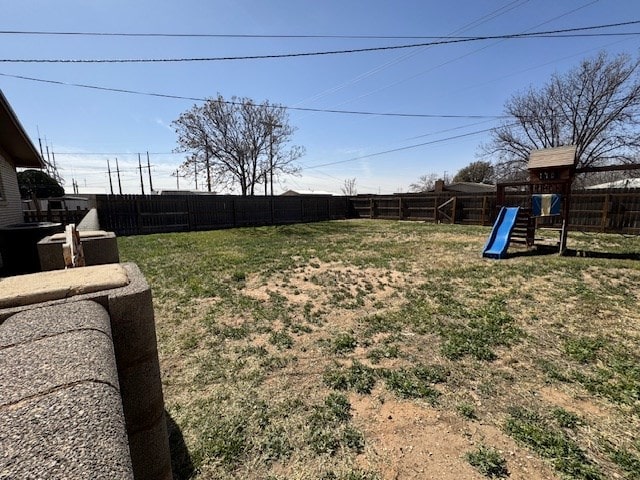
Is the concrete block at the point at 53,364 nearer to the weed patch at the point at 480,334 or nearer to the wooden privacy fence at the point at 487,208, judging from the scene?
the weed patch at the point at 480,334

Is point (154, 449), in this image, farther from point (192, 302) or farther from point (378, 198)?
point (378, 198)

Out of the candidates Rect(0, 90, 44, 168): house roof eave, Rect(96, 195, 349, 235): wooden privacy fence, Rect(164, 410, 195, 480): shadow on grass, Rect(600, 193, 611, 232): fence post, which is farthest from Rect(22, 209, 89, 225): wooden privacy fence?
Rect(600, 193, 611, 232): fence post

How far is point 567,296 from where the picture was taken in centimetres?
455

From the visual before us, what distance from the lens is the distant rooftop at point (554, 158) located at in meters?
7.68

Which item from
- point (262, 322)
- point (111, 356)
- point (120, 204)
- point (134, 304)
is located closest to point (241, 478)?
point (134, 304)

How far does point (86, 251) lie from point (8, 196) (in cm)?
773

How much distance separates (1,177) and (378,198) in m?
17.2

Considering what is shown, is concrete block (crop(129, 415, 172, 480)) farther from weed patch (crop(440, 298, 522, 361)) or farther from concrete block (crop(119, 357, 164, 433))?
weed patch (crop(440, 298, 522, 361))

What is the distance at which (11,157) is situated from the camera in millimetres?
8852

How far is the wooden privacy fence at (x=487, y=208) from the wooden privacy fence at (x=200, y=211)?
3455 millimetres

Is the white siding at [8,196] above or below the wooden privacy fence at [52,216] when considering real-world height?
above

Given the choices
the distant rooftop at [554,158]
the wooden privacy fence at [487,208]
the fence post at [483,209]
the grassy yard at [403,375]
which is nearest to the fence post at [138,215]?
the grassy yard at [403,375]

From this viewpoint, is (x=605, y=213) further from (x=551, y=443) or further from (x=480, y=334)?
(x=551, y=443)

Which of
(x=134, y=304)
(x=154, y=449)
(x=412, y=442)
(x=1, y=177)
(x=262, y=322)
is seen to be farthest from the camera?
(x=1, y=177)
